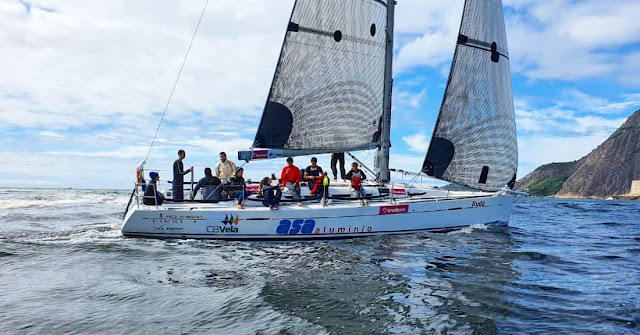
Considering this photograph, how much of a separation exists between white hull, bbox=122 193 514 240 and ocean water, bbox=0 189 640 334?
0.37 m

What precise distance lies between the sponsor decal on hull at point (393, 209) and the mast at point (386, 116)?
2.86 metres

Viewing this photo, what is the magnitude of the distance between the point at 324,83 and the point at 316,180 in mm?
3278

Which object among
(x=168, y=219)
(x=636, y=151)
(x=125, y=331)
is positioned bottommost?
(x=125, y=331)

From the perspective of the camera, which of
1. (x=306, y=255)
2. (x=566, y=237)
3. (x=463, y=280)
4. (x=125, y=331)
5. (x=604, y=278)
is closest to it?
(x=125, y=331)

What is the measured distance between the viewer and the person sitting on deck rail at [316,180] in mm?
13344

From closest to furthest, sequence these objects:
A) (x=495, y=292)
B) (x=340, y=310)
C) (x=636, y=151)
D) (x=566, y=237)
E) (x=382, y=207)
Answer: (x=340, y=310) < (x=495, y=292) < (x=382, y=207) < (x=566, y=237) < (x=636, y=151)

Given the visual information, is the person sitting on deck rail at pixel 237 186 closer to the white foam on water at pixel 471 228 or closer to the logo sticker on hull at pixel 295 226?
the logo sticker on hull at pixel 295 226

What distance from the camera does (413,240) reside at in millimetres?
12508

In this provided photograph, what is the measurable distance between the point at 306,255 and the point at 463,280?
369 centimetres

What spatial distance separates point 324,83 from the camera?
1482 centimetres

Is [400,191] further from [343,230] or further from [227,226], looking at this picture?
[227,226]

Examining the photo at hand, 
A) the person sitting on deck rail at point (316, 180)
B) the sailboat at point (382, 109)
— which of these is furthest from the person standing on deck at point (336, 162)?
the person sitting on deck rail at point (316, 180)

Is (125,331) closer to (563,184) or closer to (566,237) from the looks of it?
(566,237)

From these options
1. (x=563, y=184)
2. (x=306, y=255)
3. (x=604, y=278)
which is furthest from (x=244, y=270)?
(x=563, y=184)
